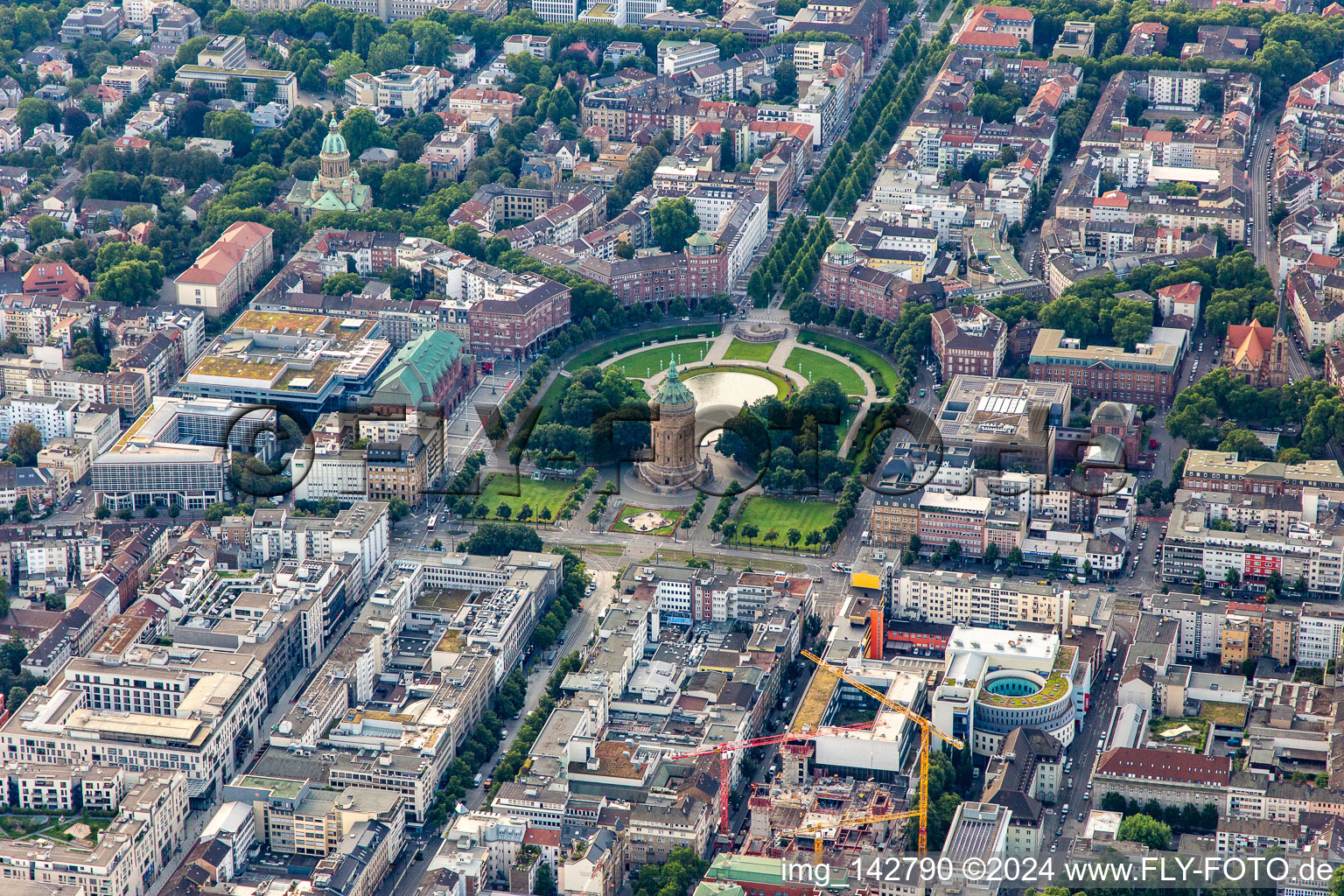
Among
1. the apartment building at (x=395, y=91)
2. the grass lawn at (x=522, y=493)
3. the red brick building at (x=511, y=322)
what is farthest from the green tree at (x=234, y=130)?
the grass lawn at (x=522, y=493)

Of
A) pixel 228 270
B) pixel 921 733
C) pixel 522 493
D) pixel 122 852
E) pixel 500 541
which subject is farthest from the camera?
pixel 228 270

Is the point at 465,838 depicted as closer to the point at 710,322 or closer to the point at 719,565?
the point at 719,565

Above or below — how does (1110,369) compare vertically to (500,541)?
above

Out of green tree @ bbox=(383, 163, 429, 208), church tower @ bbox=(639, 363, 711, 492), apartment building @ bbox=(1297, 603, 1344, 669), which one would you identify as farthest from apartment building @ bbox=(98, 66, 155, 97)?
apartment building @ bbox=(1297, 603, 1344, 669)

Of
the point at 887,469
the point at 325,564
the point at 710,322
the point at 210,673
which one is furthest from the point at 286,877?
the point at 710,322

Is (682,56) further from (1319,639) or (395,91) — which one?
Answer: (1319,639)

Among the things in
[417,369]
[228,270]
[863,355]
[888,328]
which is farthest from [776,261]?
[228,270]
